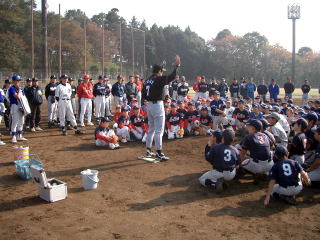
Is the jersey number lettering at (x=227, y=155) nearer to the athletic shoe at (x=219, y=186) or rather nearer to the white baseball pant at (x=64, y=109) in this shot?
the athletic shoe at (x=219, y=186)

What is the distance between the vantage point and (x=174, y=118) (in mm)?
11477

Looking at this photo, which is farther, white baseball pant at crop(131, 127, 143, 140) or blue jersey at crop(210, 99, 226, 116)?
blue jersey at crop(210, 99, 226, 116)

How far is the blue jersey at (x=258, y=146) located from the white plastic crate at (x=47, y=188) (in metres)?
3.80

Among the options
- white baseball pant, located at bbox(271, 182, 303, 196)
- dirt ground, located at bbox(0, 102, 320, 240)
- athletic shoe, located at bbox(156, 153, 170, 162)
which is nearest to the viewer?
dirt ground, located at bbox(0, 102, 320, 240)

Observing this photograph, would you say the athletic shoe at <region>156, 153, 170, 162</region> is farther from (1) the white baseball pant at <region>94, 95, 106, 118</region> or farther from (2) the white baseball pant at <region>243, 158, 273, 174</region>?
(1) the white baseball pant at <region>94, 95, 106, 118</region>

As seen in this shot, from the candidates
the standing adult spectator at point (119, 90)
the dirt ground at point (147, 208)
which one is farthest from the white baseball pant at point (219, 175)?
the standing adult spectator at point (119, 90)

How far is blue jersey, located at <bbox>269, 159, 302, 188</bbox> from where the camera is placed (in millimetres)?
5566

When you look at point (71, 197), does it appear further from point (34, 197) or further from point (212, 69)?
point (212, 69)

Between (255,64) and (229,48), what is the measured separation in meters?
5.97

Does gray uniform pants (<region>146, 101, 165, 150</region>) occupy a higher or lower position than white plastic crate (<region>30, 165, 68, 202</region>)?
higher

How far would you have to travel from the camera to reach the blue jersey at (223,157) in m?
6.19

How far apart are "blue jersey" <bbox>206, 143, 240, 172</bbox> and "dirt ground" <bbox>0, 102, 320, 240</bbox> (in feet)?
1.75

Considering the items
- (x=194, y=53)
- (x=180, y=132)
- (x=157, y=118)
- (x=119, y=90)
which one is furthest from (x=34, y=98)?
(x=194, y=53)

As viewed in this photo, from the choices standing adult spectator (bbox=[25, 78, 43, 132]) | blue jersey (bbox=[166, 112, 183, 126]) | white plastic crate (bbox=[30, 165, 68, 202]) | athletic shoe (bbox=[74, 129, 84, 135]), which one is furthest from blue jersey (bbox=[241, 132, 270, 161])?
standing adult spectator (bbox=[25, 78, 43, 132])
